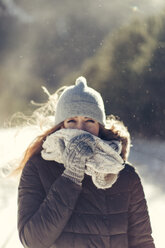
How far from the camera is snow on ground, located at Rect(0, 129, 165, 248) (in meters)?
4.09

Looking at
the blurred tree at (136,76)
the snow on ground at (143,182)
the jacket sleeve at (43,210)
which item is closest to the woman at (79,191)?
the jacket sleeve at (43,210)

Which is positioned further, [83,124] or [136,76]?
[136,76]

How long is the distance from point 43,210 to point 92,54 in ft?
39.4

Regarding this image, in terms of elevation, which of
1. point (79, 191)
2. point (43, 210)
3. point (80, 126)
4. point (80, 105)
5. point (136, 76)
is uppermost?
point (136, 76)

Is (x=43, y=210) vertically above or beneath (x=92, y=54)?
beneath

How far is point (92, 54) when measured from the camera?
1349cm

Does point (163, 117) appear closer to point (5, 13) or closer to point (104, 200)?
point (5, 13)

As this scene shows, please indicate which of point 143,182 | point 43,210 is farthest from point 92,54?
point 43,210

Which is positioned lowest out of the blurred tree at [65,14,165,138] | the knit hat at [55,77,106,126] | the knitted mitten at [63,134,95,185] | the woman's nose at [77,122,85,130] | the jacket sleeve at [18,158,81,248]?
the jacket sleeve at [18,158,81,248]

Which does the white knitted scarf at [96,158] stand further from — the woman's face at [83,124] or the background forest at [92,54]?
the background forest at [92,54]

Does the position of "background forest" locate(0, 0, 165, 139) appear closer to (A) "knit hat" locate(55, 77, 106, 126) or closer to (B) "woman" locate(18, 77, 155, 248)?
(A) "knit hat" locate(55, 77, 106, 126)

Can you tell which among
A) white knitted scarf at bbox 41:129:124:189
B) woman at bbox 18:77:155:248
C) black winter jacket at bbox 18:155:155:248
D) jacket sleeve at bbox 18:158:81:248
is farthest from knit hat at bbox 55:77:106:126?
jacket sleeve at bbox 18:158:81:248

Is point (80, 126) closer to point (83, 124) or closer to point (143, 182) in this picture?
point (83, 124)

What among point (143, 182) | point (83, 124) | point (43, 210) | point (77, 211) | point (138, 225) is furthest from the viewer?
point (143, 182)
